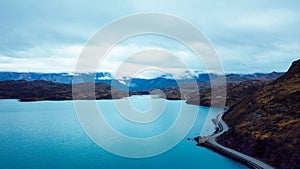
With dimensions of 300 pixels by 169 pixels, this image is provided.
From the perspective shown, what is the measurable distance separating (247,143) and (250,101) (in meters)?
50.3

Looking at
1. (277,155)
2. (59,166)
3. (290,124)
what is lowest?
(59,166)

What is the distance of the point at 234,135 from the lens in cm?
8938

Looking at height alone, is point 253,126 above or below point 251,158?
above

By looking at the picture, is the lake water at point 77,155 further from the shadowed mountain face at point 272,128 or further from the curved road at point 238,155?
the shadowed mountain face at point 272,128

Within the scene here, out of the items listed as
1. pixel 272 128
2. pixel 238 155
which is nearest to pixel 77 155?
pixel 238 155

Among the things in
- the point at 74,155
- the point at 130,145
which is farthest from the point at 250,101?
the point at 74,155

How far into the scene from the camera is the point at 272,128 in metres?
79.6

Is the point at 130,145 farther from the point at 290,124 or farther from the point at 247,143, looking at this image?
the point at 290,124

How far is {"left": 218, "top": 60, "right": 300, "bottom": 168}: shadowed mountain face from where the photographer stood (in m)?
66.1

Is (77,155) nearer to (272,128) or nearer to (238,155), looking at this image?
(238,155)

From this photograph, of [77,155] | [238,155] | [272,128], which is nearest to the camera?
[238,155]

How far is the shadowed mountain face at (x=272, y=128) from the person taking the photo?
66.1 metres

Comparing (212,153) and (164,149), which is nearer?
A: (212,153)

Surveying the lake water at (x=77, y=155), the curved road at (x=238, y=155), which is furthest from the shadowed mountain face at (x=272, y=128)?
the lake water at (x=77, y=155)
